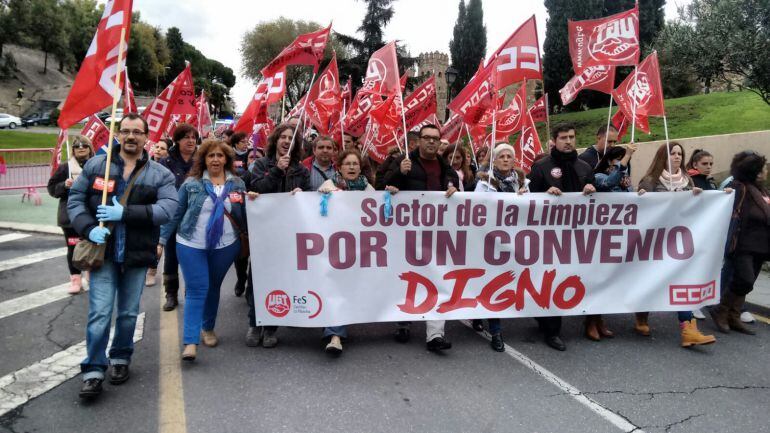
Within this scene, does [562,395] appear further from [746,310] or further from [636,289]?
[746,310]

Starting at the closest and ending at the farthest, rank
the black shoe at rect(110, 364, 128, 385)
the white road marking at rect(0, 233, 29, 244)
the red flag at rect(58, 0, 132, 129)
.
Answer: the black shoe at rect(110, 364, 128, 385)
the red flag at rect(58, 0, 132, 129)
the white road marking at rect(0, 233, 29, 244)

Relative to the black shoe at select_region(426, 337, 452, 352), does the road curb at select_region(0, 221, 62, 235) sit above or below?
above

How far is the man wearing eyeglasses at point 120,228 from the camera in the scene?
11.4ft

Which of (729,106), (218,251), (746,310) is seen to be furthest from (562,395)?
(729,106)

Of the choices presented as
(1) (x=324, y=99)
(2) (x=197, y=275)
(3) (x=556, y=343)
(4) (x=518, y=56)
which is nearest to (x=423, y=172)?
(4) (x=518, y=56)

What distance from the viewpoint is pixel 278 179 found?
4.77 meters

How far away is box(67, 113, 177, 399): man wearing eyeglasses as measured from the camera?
3467mm

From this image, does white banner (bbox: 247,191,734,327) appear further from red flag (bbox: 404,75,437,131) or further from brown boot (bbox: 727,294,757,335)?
red flag (bbox: 404,75,437,131)

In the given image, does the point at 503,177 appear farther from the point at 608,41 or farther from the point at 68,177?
the point at 68,177

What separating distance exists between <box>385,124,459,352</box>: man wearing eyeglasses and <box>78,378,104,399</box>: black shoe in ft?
7.74

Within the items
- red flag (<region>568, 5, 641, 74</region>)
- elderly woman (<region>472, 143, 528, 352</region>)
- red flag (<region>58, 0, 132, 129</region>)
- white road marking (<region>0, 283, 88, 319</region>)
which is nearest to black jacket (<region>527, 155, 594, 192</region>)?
elderly woman (<region>472, 143, 528, 352</region>)

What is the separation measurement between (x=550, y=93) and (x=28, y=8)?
5280cm

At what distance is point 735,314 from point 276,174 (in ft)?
15.5

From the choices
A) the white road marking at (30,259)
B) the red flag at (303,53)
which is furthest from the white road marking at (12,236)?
the red flag at (303,53)
